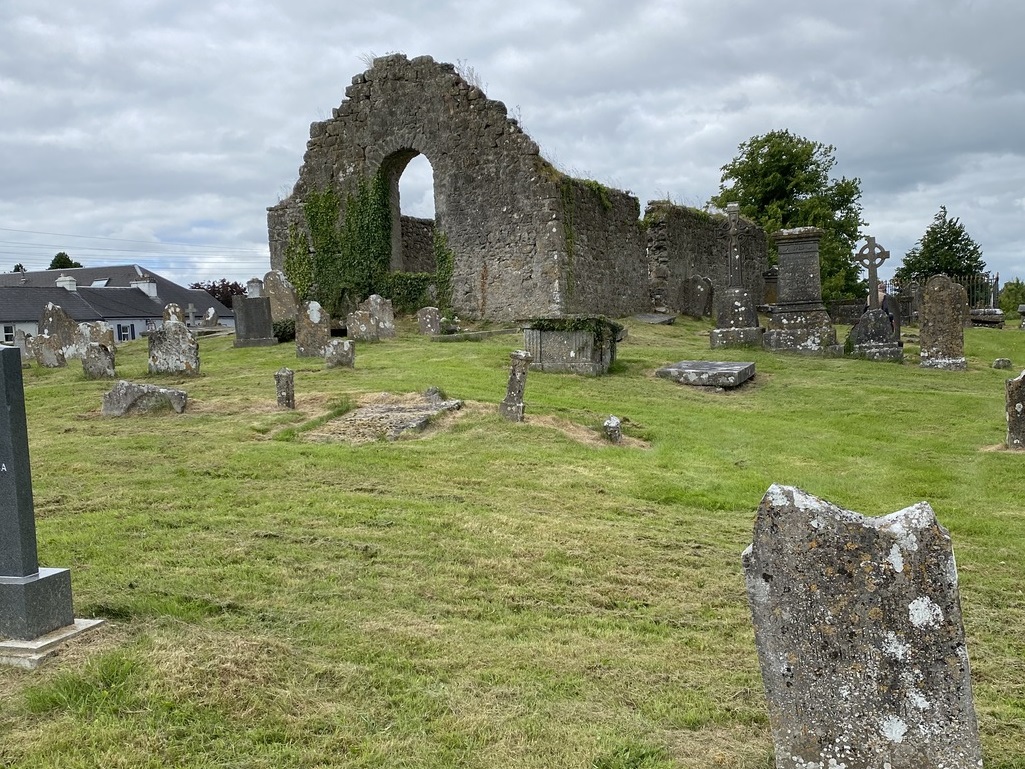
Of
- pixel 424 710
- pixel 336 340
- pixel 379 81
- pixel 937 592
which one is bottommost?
pixel 424 710

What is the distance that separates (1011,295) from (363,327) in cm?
4325

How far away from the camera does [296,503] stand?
21.6 feet

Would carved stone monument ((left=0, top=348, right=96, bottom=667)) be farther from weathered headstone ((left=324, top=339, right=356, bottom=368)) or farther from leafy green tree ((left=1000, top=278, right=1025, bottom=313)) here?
leafy green tree ((left=1000, top=278, right=1025, bottom=313))

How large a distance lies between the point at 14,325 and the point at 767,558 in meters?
55.6

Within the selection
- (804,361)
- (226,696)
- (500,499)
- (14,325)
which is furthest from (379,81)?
(14,325)

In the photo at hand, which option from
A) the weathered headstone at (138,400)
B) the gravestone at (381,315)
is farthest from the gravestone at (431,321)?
the weathered headstone at (138,400)

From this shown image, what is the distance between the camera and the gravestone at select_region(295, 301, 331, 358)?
16.5 meters

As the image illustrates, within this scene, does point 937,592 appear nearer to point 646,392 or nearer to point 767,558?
point 767,558

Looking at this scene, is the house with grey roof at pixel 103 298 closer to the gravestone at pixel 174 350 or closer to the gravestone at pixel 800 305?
the gravestone at pixel 174 350

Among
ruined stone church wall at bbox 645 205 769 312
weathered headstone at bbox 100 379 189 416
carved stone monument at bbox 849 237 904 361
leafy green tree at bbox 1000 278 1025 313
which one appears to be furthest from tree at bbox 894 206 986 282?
weathered headstone at bbox 100 379 189 416

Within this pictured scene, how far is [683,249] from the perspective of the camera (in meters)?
28.9

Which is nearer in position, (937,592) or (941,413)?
(937,592)

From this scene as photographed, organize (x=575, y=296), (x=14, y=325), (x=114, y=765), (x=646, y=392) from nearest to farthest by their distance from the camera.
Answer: (x=114, y=765) < (x=646, y=392) < (x=575, y=296) < (x=14, y=325)

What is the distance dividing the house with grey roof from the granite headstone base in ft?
125
